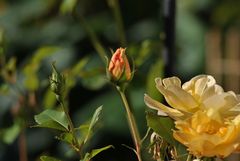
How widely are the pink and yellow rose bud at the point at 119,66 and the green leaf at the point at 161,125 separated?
2.3 inches

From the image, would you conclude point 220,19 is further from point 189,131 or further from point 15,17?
point 189,131

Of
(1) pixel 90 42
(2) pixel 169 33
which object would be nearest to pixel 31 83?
(2) pixel 169 33

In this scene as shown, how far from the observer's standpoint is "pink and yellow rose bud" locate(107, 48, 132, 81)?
0.63 meters

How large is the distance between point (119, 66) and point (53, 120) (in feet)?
0.23

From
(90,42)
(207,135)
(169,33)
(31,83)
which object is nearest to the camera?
(207,135)

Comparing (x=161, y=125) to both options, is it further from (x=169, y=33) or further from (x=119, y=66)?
(x=169, y=33)

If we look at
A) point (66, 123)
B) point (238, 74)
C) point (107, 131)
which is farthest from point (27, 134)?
point (66, 123)

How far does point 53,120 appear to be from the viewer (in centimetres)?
65

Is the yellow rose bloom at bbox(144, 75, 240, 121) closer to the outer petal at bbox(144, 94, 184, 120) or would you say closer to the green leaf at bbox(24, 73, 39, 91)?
the outer petal at bbox(144, 94, 184, 120)

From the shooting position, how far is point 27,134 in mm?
2098

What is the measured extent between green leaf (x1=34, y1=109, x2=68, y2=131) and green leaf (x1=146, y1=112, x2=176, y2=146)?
0.08m

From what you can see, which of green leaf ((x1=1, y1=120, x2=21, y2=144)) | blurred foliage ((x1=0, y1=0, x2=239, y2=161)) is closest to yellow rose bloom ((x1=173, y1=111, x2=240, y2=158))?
green leaf ((x1=1, y1=120, x2=21, y2=144))

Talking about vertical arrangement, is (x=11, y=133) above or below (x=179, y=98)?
below

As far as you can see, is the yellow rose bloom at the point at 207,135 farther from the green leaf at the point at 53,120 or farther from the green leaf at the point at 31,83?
the green leaf at the point at 31,83
